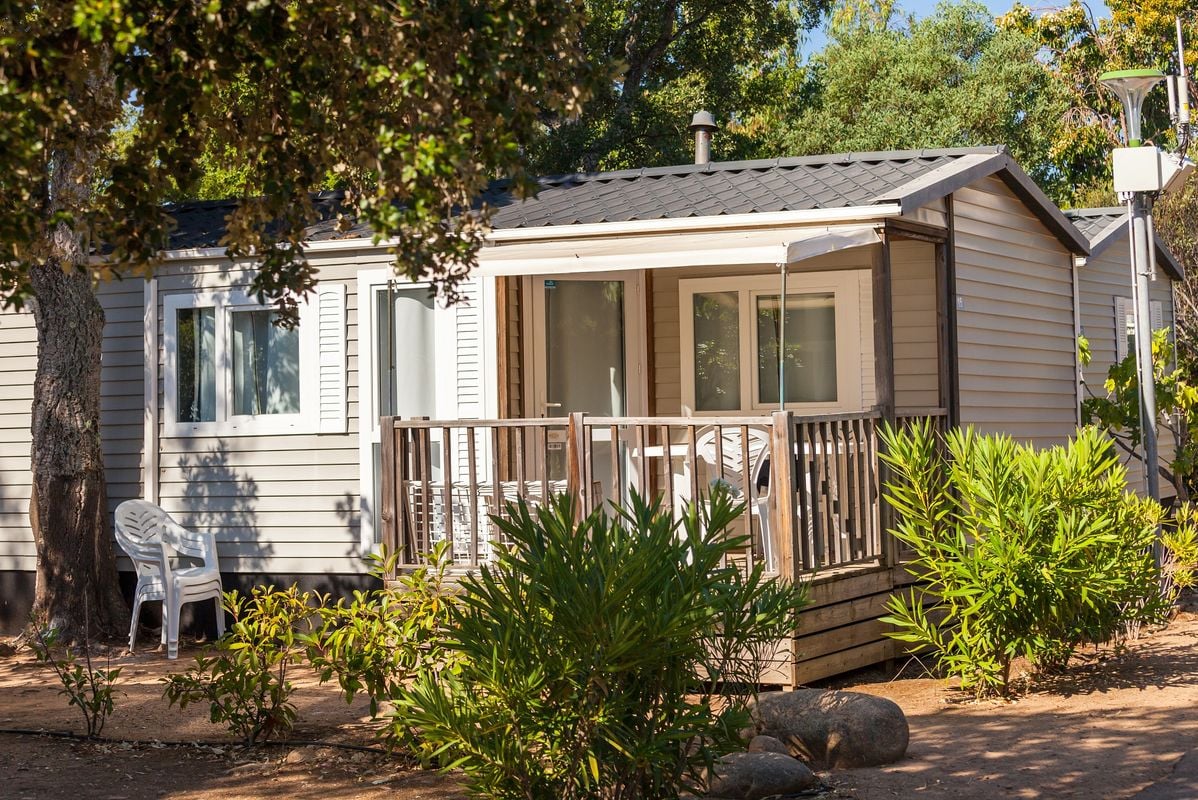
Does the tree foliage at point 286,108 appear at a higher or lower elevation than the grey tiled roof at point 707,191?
lower

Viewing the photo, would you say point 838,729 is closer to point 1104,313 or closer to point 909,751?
point 909,751

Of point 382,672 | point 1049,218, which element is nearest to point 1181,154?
point 1049,218

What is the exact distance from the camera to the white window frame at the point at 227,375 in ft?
33.6

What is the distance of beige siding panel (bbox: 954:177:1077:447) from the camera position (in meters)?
10.2

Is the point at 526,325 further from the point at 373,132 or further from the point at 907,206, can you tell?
the point at 373,132

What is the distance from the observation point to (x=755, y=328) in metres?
11.0

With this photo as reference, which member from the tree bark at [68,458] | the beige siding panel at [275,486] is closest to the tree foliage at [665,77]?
the beige siding panel at [275,486]

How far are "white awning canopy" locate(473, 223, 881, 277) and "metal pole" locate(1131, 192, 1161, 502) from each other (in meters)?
2.18

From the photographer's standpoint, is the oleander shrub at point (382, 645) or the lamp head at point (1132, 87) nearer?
the oleander shrub at point (382, 645)

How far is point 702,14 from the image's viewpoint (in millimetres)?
20906

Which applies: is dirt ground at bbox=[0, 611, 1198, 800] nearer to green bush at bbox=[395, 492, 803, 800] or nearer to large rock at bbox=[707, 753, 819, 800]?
large rock at bbox=[707, 753, 819, 800]

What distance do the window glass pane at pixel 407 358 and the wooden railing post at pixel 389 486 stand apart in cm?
117

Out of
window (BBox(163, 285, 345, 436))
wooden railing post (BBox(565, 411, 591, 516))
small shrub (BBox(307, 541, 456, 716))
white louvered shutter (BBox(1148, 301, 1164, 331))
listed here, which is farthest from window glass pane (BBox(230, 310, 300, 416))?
white louvered shutter (BBox(1148, 301, 1164, 331))

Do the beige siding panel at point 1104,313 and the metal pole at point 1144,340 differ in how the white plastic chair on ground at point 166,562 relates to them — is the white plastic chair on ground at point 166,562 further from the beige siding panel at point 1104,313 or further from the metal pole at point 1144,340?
the beige siding panel at point 1104,313
